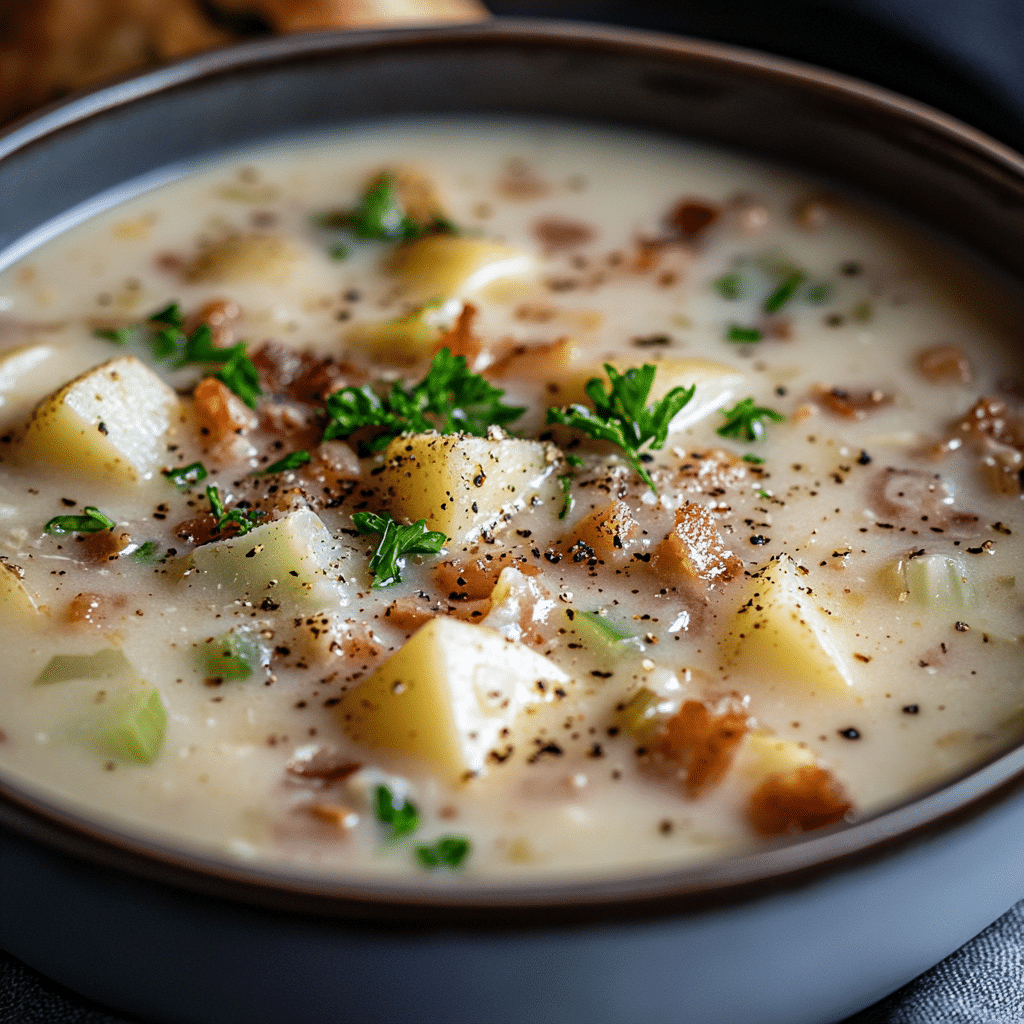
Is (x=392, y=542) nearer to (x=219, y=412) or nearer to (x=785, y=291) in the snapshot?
(x=219, y=412)

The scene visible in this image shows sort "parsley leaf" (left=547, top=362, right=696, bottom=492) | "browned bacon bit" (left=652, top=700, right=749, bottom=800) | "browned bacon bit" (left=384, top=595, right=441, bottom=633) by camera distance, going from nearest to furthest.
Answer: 1. "browned bacon bit" (left=652, top=700, right=749, bottom=800)
2. "browned bacon bit" (left=384, top=595, right=441, bottom=633)
3. "parsley leaf" (left=547, top=362, right=696, bottom=492)

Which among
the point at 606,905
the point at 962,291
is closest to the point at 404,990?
the point at 606,905

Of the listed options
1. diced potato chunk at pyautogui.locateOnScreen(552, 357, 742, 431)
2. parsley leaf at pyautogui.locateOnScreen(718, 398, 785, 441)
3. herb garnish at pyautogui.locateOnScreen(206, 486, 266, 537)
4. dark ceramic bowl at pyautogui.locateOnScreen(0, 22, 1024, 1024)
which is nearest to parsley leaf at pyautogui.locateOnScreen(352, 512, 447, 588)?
herb garnish at pyautogui.locateOnScreen(206, 486, 266, 537)

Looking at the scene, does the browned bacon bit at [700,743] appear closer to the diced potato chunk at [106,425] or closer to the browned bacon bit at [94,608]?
the browned bacon bit at [94,608]

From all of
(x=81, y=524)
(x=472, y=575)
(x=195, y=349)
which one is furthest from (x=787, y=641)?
(x=195, y=349)

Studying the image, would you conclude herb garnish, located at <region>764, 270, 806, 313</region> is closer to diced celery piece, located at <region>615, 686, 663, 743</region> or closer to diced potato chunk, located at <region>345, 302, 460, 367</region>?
diced potato chunk, located at <region>345, 302, 460, 367</region>

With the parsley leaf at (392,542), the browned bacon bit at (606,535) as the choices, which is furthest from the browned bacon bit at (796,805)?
the parsley leaf at (392,542)
